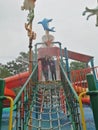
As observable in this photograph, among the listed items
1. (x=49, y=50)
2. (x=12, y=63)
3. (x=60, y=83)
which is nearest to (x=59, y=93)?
(x=60, y=83)

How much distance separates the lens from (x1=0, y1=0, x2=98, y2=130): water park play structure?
10.2 feet

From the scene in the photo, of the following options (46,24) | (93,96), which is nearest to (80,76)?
(46,24)

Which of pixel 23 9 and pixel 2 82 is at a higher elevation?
pixel 23 9

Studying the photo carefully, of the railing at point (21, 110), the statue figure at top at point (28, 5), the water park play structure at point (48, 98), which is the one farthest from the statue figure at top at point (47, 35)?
the railing at point (21, 110)

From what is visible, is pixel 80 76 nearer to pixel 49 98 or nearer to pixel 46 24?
pixel 49 98

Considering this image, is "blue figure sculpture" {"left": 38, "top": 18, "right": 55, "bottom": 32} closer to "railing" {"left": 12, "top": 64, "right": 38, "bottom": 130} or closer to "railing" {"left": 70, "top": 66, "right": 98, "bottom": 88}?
"railing" {"left": 70, "top": 66, "right": 98, "bottom": 88}

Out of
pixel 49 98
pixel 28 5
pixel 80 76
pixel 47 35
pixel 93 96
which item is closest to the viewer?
pixel 93 96

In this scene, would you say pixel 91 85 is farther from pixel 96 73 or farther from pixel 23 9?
pixel 96 73

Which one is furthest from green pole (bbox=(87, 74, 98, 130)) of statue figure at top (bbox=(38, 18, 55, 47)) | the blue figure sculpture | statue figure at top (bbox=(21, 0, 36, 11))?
the blue figure sculpture

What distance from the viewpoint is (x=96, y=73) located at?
10203 mm

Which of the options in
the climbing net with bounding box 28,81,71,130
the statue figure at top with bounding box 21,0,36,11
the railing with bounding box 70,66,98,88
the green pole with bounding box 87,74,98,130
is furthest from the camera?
the railing with bounding box 70,66,98,88

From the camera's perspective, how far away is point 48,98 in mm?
7672

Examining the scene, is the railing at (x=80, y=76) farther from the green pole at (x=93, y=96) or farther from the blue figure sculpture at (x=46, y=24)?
the green pole at (x=93, y=96)

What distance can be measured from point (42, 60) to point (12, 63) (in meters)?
34.3
